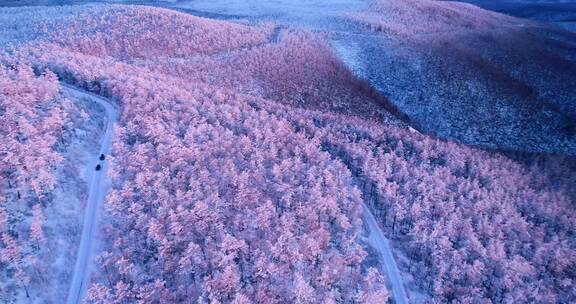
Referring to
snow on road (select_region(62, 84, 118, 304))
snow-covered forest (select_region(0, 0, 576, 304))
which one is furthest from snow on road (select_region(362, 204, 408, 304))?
snow on road (select_region(62, 84, 118, 304))

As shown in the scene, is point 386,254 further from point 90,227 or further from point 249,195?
point 90,227

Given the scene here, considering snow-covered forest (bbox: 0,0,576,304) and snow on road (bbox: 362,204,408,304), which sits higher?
snow-covered forest (bbox: 0,0,576,304)

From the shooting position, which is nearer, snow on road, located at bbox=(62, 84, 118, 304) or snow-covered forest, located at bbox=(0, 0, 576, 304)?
snow on road, located at bbox=(62, 84, 118, 304)

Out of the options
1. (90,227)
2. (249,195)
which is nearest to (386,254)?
(249,195)

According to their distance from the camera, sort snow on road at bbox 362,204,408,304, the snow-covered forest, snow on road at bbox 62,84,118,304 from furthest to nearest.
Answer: snow on road at bbox 362,204,408,304 < the snow-covered forest < snow on road at bbox 62,84,118,304

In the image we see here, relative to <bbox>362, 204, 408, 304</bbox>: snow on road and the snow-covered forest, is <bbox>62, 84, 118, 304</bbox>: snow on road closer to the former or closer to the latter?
Answer: the snow-covered forest

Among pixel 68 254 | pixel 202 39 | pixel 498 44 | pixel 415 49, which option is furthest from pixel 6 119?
pixel 498 44

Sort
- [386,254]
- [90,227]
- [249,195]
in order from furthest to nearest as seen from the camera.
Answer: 1. [249,195]
2. [386,254]
3. [90,227]
